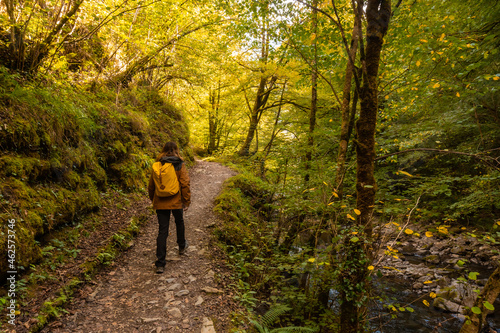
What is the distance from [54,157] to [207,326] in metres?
4.54

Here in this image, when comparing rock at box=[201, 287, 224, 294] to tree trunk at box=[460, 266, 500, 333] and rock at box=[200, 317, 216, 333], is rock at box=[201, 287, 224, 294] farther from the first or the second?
tree trunk at box=[460, 266, 500, 333]

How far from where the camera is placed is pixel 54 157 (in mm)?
4977

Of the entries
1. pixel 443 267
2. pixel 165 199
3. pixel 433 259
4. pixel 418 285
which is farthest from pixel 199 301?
pixel 433 259

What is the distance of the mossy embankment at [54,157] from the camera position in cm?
381

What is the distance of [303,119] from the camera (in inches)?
457

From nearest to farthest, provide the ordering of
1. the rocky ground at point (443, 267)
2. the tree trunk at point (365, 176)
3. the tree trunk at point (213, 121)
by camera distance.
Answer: the tree trunk at point (365, 176) → the rocky ground at point (443, 267) → the tree trunk at point (213, 121)

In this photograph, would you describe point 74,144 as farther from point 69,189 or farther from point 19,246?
point 19,246

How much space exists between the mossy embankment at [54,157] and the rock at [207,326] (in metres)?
2.75

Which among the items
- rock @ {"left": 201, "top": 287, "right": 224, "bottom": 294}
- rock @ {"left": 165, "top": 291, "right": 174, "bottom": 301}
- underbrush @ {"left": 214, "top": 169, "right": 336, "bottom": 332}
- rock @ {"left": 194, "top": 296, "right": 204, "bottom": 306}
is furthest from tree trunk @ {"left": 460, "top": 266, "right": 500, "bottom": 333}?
rock @ {"left": 165, "top": 291, "right": 174, "bottom": 301}

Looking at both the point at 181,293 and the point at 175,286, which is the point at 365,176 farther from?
the point at 175,286

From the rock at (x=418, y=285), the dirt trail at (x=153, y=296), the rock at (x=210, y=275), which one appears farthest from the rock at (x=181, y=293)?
the rock at (x=418, y=285)

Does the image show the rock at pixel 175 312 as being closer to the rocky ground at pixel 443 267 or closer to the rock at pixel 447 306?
the rocky ground at pixel 443 267

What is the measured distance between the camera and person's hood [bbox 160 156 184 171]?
16.2ft

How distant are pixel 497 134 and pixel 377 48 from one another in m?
8.78
